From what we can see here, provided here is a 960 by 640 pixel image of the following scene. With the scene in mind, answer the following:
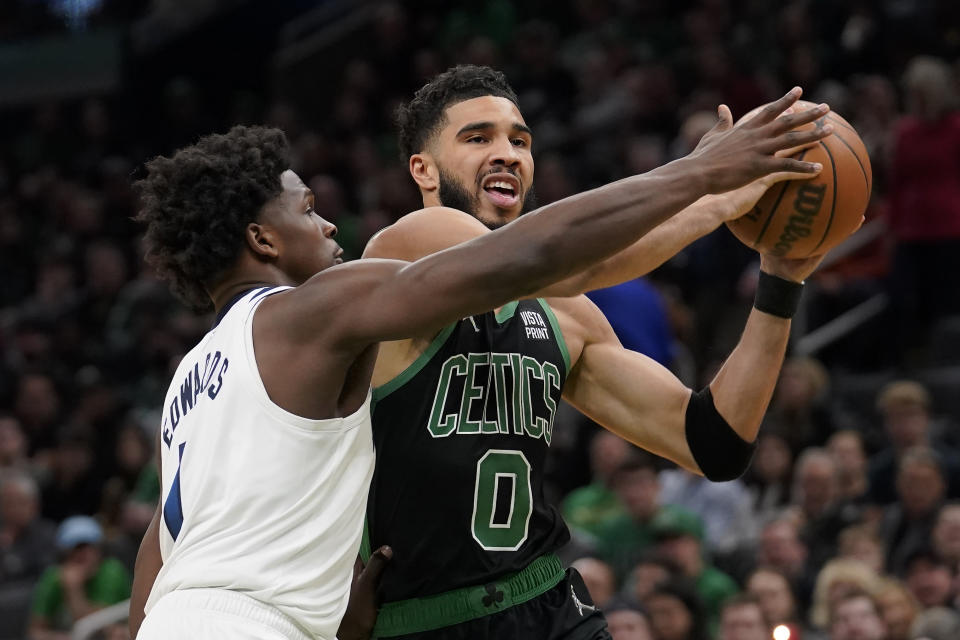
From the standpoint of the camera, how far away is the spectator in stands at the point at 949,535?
6910 mm

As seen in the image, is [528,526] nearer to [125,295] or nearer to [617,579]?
[617,579]

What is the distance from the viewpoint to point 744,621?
21.2 feet

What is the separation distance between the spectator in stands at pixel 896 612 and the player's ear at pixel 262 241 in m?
4.00

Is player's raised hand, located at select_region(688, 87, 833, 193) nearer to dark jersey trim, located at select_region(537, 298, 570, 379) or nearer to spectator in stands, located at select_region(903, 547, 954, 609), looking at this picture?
dark jersey trim, located at select_region(537, 298, 570, 379)

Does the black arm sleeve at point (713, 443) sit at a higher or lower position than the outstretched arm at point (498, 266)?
lower

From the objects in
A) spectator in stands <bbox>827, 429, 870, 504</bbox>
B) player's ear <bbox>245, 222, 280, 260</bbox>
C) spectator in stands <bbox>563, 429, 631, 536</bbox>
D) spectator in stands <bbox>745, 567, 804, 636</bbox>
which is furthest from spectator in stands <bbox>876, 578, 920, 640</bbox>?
player's ear <bbox>245, 222, 280, 260</bbox>

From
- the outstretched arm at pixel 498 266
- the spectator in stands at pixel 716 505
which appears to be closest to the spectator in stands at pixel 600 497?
the spectator in stands at pixel 716 505

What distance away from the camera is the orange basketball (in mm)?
3785

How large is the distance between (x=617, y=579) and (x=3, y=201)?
9.76 m

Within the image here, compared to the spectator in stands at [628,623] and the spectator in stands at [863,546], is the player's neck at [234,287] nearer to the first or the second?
the spectator in stands at [628,623]

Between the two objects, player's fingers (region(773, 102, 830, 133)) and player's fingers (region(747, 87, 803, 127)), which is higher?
player's fingers (region(747, 87, 803, 127))

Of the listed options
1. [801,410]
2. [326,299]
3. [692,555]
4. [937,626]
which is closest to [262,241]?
[326,299]

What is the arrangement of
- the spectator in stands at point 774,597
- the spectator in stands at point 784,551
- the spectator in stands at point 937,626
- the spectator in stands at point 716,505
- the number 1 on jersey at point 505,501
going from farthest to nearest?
1. the spectator in stands at point 716,505
2. the spectator in stands at point 784,551
3. the spectator in stands at point 774,597
4. the spectator in stands at point 937,626
5. the number 1 on jersey at point 505,501

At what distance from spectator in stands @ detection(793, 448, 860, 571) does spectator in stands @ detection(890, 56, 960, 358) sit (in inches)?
71.0
